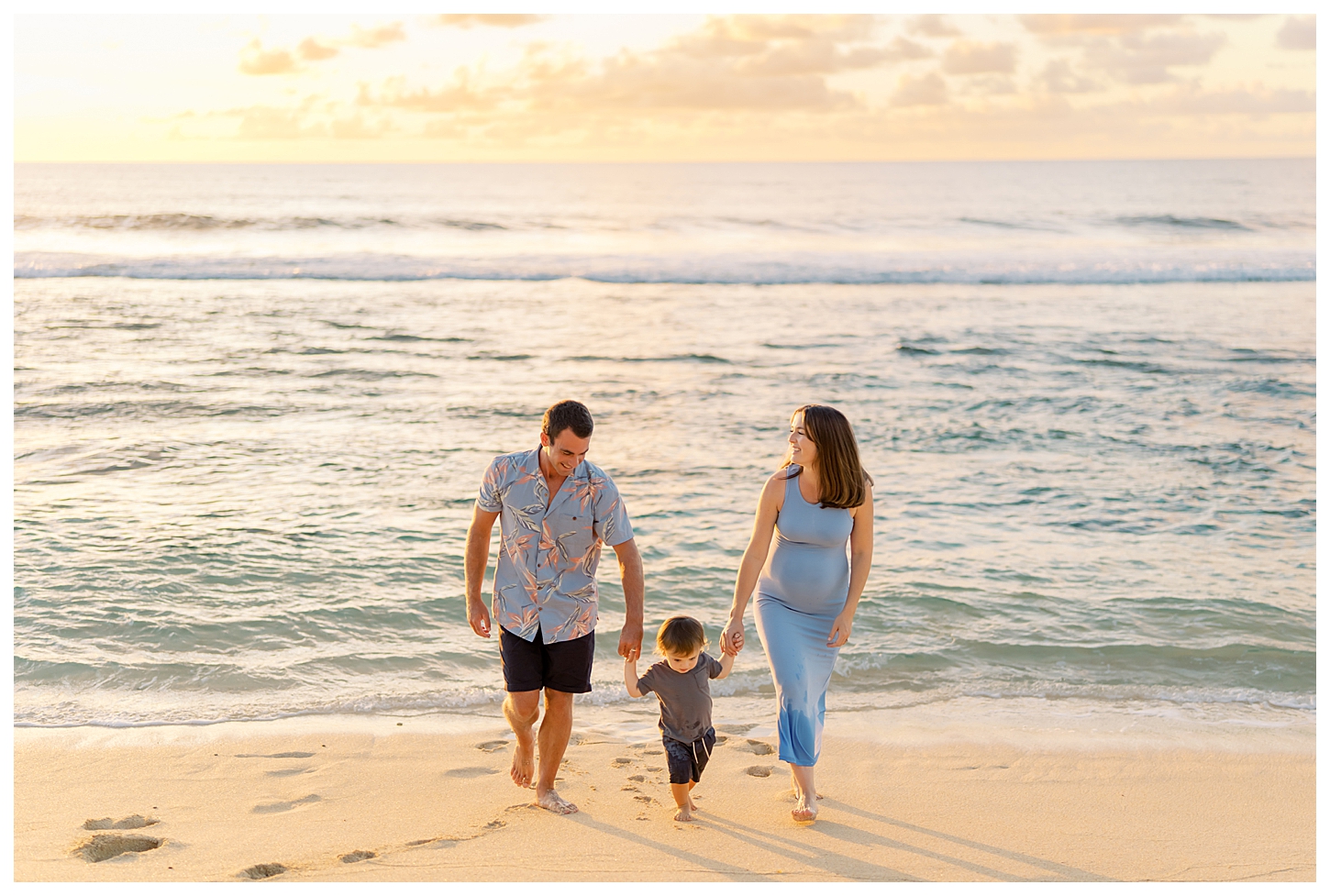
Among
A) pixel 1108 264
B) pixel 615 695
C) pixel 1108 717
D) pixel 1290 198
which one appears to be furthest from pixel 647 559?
pixel 1290 198

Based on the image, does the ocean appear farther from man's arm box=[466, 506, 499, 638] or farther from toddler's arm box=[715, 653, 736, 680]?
man's arm box=[466, 506, 499, 638]

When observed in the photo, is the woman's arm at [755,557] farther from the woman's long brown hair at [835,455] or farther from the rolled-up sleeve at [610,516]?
the rolled-up sleeve at [610,516]

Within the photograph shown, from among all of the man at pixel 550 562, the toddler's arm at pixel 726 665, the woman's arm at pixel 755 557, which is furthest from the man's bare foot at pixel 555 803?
the woman's arm at pixel 755 557

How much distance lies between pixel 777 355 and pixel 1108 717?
12.0m

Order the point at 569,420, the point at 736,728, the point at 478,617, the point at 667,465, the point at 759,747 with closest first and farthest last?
the point at 569,420
the point at 478,617
the point at 759,747
the point at 736,728
the point at 667,465

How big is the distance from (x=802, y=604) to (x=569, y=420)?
46.8 inches

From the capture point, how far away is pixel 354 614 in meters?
6.84

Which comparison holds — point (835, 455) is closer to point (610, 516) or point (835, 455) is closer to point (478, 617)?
point (610, 516)

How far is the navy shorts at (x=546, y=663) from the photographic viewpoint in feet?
13.8

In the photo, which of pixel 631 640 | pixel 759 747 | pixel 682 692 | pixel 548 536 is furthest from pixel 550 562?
pixel 759 747

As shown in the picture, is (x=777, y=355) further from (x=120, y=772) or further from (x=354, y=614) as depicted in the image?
(x=120, y=772)

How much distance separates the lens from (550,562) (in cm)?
412

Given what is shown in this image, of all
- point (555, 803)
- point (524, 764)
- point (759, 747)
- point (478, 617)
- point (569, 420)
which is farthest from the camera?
point (759, 747)

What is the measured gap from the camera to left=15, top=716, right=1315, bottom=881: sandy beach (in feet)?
12.8
